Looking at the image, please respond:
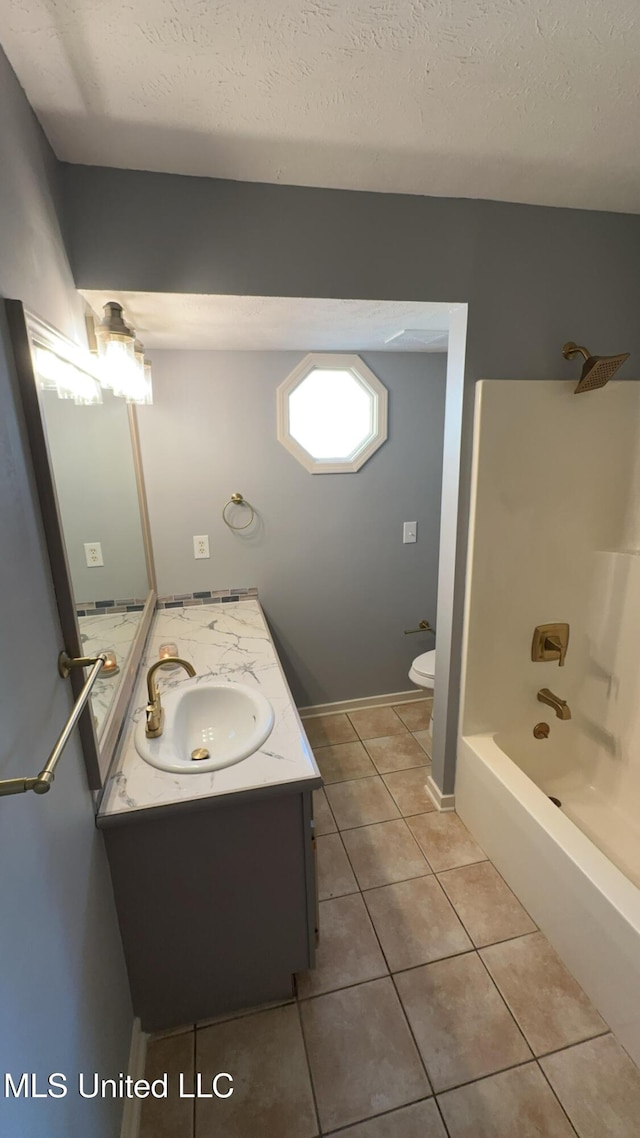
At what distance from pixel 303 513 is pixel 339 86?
1673mm

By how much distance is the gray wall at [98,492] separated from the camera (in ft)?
3.34

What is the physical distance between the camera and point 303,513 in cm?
248

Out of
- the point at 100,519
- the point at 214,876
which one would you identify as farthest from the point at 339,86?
the point at 214,876

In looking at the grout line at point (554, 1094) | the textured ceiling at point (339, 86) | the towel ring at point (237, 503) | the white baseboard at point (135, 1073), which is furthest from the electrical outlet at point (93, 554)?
the grout line at point (554, 1094)

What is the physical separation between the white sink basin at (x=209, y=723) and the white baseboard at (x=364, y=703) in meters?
1.20

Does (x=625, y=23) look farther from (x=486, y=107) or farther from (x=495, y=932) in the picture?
(x=495, y=932)

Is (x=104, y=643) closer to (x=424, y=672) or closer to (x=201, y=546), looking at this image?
(x=201, y=546)

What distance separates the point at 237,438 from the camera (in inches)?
90.5

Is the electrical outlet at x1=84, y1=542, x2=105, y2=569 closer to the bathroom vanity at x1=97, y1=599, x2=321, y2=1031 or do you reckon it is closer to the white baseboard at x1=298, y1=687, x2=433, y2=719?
the bathroom vanity at x1=97, y1=599, x2=321, y2=1031

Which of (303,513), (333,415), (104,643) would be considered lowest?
(104,643)

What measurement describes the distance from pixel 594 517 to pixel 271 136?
159 centimetres

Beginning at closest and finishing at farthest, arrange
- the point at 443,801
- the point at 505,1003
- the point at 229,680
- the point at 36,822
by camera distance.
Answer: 1. the point at 36,822
2. the point at 505,1003
3. the point at 229,680
4. the point at 443,801

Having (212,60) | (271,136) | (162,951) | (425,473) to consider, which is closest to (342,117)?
(271,136)

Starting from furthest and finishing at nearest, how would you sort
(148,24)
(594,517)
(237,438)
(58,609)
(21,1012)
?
1. (237,438)
2. (594,517)
3. (58,609)
4. (148,24)
5. (21,1012)
